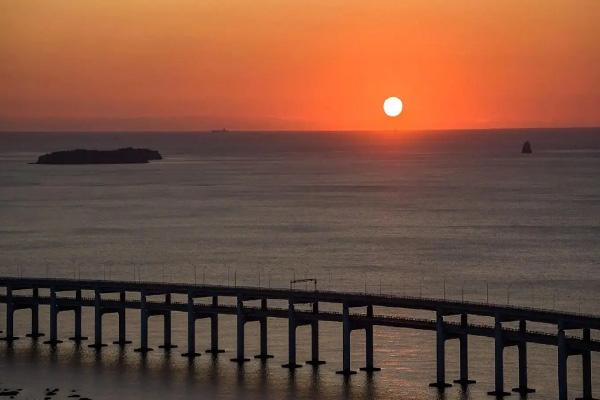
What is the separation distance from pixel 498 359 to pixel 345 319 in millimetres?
10209

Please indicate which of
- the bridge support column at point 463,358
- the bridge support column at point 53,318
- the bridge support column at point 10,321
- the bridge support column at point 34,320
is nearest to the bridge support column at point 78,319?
the bridge support column at point 53,318

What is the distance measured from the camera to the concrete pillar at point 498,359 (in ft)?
239

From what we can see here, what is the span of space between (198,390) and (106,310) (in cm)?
1611

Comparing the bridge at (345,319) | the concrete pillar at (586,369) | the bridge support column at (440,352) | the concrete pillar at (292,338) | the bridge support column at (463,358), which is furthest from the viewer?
the concrete pillar at (292,338)

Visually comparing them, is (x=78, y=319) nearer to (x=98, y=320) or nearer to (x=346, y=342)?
(x=98, y=320)

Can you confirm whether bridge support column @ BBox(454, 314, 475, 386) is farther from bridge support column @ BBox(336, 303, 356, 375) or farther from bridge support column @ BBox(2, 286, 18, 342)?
bridge support column @ BBox(2, 286, 18, 342)

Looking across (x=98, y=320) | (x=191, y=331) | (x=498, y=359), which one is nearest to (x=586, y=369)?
(x=498, y=359)

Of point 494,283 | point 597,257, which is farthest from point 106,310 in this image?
point 597,257

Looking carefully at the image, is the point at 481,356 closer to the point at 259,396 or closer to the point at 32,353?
the point at 259,396

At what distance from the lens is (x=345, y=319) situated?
261ft

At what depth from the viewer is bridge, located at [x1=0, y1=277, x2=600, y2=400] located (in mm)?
71250

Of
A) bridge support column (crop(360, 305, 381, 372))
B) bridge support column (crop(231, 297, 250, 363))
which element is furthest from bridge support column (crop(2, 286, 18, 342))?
bridge support column (crop(360, 305, 381, 372))

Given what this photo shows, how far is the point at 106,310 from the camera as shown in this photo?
91.0 metres

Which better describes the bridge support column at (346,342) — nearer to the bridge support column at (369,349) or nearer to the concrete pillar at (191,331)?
the bridge support column at (369,349)
